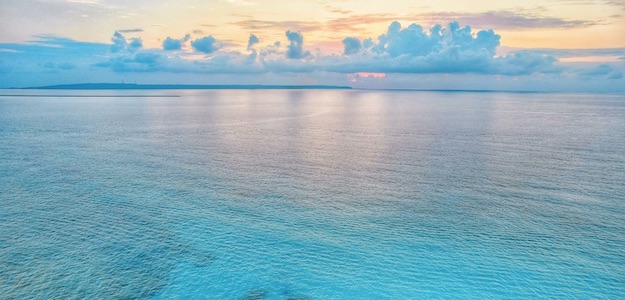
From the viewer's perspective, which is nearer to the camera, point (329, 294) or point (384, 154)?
point (329, 294)

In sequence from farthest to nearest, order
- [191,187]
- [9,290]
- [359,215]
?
1. [191,187]
2. [359,215]
3. [9,290]

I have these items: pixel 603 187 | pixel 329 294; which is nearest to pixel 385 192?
pixel 329 294

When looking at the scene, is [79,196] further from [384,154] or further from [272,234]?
[384,154]

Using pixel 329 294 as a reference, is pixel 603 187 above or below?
above

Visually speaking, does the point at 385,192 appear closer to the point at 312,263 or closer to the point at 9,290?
the point at 312,263

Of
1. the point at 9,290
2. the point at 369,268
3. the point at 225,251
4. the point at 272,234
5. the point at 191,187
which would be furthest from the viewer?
the point at 191,187

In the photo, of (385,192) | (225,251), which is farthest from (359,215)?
(225,251)
